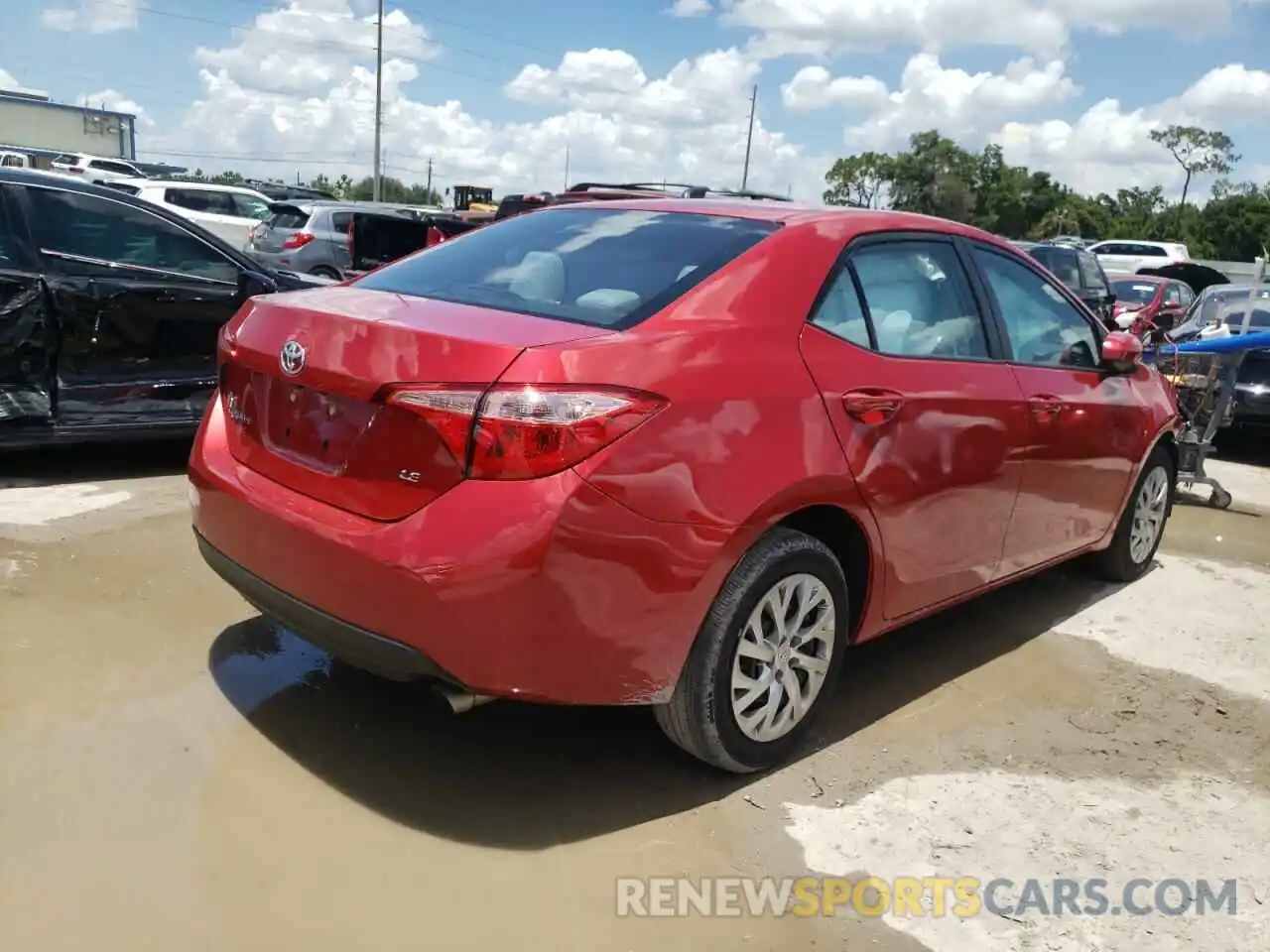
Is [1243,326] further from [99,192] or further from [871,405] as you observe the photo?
[99,192]

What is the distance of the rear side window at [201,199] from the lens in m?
20.0

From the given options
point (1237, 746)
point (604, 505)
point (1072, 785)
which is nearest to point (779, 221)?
point (604, 505)

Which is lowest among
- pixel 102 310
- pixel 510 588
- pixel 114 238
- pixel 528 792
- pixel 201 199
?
pixel 528 792

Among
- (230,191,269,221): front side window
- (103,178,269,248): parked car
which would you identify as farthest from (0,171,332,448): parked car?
(230,191,269,221): front side window

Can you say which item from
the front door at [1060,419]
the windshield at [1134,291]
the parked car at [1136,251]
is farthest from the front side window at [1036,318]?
the parked car at [1136,251]

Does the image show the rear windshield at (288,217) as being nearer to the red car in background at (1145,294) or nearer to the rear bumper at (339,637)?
the red car in background at (1145,294)

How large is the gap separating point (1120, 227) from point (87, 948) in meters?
71.1

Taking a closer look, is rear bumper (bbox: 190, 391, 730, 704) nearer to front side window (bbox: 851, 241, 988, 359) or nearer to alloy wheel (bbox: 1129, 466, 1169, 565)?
front side window (bbox: 851, 241, 988, 359)

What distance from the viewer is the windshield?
574 inches

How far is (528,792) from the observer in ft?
9.93

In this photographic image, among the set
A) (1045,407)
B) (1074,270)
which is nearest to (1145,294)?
(1074,270)

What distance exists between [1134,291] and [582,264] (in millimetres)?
13528

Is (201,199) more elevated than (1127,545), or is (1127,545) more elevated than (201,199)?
(201,199)

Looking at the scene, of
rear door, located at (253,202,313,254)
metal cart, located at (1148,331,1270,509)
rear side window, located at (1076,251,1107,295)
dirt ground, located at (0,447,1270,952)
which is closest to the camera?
dirt ground, located at (0,447,1270,952)
